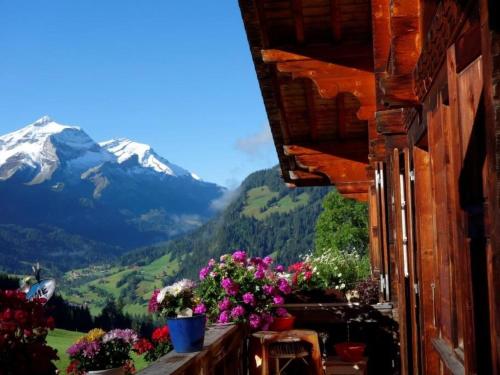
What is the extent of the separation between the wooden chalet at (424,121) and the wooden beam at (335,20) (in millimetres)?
12

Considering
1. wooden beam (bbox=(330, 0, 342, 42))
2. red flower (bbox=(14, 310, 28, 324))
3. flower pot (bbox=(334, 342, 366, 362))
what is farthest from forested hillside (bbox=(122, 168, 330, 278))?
red flower (bbox=(14, 310, 28, 324))

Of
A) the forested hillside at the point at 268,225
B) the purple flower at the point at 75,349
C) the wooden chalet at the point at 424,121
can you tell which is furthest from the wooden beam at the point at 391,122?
the forested hillside at the point at 268,225

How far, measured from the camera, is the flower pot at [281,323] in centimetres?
724

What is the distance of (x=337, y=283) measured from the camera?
11727 mm

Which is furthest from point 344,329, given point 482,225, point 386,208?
point 482,225

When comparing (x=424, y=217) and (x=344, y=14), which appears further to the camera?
(x=344, y=14)

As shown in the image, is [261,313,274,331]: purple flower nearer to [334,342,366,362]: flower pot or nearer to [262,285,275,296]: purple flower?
[262,285,275,296]: purple flower

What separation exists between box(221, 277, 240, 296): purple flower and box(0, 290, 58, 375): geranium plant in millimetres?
3188

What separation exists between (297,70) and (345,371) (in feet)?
9.78

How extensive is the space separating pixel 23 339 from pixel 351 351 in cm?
459

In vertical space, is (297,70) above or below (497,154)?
above

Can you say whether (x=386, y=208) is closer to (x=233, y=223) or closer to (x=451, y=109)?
(x=451, y=109)

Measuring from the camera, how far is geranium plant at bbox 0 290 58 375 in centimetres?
314

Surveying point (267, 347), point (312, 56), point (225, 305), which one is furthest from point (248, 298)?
point (312, 56)
